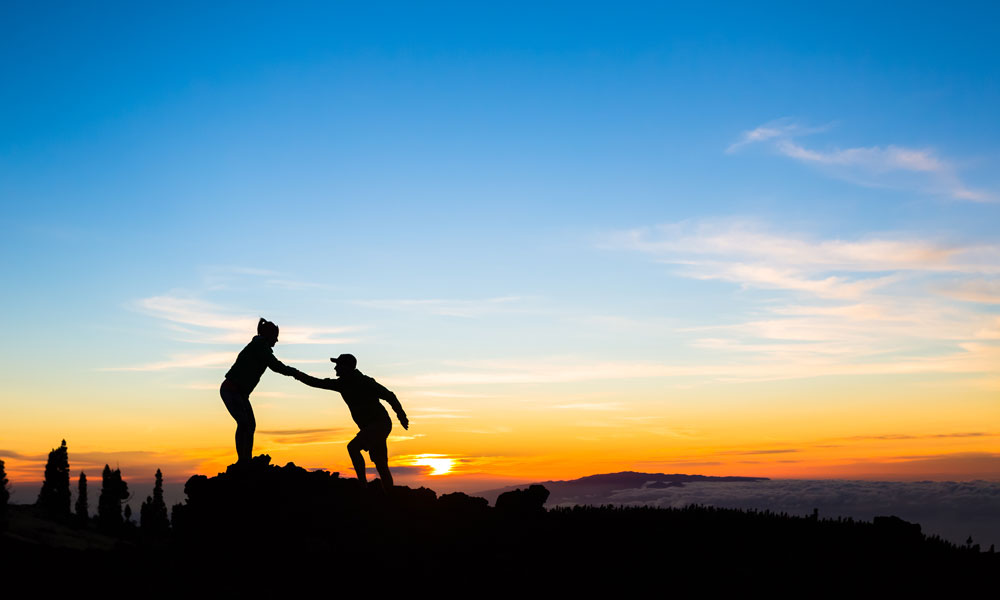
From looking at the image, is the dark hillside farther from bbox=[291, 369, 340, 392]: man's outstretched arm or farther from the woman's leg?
bbox=[291, 369, 340, 392]: man's outstretched arm

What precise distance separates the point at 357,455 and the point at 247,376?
11.0 ft

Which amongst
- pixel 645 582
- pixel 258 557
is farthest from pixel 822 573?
pixel 258 557

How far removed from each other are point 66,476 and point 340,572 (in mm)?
109256

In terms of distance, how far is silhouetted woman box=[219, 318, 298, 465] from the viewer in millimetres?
19203

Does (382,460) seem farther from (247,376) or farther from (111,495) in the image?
(111,495)

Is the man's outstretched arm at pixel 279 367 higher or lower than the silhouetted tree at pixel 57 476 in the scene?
higher

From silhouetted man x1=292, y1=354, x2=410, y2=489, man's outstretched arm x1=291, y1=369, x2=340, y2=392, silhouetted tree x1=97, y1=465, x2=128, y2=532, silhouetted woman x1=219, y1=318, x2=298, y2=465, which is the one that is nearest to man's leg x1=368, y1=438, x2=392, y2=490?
silhouetted man x1=292, y1=354, x2=410, y2=489

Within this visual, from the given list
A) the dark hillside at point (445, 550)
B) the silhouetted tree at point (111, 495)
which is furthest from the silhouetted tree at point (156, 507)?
the dark hillside at point (445, 550)

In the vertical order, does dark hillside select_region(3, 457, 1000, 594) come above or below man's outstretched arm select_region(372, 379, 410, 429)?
below

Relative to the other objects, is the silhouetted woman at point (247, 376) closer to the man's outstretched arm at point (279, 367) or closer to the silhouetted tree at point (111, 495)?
the man's outstretched arm at point (279, 367)

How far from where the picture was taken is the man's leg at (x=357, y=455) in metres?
20.2

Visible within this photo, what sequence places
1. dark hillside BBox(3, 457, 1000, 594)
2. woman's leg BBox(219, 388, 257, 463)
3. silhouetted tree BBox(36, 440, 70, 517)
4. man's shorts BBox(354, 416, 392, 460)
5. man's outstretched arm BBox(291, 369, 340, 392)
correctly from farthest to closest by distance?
silhouetted tree BBox(36, 440, 70, 517), man's outstretched arm BBox(291, 369, 340, 392), man's shorts BBox(354, 416, 392, 460), woman's leg BBox(219, 388, 257, 463), dark hillside BBox(3, 457, 1000, 594)

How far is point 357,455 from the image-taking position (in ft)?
67.2

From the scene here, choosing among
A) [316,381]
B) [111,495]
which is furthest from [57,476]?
[316,381]
